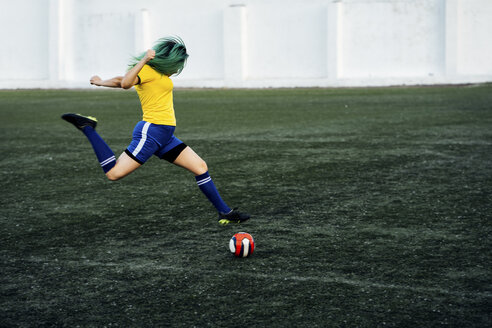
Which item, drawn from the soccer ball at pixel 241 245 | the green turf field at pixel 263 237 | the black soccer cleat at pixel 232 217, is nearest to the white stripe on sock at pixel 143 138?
the green turf field at pixel 263 237

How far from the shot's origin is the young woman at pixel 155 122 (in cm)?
515

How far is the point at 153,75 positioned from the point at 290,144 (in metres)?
5.53

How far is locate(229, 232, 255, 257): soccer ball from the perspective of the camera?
14.7 feet

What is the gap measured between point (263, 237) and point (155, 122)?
3.99 feet

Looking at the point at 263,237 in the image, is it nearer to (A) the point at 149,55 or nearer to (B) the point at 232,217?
(B) the point at 232,217

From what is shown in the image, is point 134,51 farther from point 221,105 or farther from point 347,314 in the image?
point 347,314

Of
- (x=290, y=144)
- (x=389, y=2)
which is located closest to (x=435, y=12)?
(x=389, y=2)

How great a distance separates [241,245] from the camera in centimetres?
448

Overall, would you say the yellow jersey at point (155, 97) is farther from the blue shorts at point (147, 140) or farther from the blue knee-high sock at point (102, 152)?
the blue knee-high sock at point (102, 152)

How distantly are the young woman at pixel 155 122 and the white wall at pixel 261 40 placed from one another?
1012 inches

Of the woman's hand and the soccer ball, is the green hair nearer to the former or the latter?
the woman's hand

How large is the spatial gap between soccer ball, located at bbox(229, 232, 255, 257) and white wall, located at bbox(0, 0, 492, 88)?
2658 centimetres

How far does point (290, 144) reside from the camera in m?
10.5

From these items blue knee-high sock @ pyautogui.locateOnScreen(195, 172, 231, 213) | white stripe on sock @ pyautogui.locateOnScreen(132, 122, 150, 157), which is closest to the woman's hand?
white stripe on sock @ pyautogui.locateOnScreen(132, 122, 150, 157)
